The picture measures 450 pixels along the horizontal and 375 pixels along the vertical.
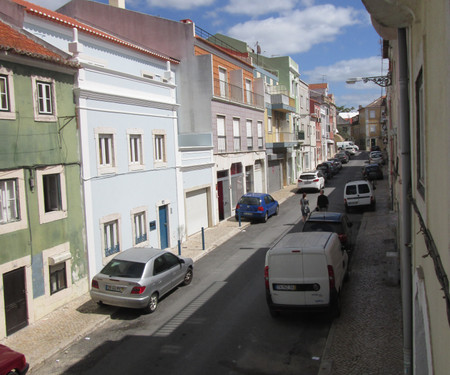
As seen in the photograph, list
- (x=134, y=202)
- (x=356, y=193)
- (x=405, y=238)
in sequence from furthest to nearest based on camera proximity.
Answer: (x=356, y=193) → (x=134, y=202) → (x=405, y=238)

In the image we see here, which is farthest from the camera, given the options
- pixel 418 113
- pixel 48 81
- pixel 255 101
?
pixel 255 101

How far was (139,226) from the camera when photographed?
1614 centimetres

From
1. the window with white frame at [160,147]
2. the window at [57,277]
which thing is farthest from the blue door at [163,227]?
the window at [57,277]

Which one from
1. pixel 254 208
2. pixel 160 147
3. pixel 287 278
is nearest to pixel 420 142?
pixel 287 278

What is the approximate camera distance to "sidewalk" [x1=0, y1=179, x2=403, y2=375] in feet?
26.3

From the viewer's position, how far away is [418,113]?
493 cm

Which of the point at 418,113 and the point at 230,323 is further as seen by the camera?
the point at 230,323

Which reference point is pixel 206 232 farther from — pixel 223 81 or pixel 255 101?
pixel 255 101

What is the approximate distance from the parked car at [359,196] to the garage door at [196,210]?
27.2 feet

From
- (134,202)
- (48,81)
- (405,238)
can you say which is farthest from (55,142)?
(405,238)

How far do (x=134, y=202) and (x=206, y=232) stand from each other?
21.9 feet

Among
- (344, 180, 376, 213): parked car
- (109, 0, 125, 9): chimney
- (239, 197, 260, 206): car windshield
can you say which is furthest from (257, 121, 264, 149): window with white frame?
(109, 0, 125, 9): chimney

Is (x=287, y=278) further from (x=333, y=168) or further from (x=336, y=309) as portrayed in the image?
(x=333, y=168)

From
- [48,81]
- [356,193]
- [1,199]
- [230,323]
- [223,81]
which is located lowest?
[230,323]
